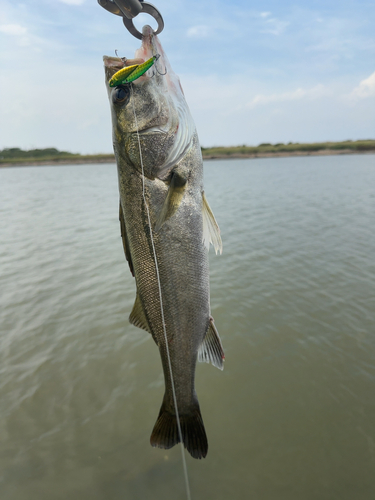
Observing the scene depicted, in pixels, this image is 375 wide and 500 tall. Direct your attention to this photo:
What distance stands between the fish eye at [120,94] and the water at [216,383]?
11.2 feet

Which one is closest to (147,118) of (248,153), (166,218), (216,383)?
(166,218)

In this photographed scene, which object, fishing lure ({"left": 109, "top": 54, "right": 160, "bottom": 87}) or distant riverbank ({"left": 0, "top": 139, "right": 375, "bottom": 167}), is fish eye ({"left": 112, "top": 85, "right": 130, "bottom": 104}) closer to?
fishing lure ({"left": 109, "top": 54, "right": 160, "bottom": 87})

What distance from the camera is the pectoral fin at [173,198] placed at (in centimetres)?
200

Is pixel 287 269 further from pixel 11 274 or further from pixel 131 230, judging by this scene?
pixel 11 274

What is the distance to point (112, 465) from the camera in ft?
10.3

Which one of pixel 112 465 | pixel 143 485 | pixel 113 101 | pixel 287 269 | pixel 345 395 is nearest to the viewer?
pixel 113 101

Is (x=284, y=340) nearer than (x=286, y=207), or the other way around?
(x=284, y=340)

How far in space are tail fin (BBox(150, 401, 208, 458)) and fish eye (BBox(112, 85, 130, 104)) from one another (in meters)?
2.26

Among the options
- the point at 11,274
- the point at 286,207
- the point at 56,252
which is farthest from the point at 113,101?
the point at 286,207

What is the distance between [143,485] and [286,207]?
13.7 metres

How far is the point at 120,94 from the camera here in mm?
1995

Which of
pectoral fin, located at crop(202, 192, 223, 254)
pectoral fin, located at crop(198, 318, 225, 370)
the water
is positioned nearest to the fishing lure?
pectoral fin, located at crop(202, 192, 223, 254)

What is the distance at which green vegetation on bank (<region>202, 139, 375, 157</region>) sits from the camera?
61250 millimetres

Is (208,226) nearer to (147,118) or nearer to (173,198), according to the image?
(173,198)
